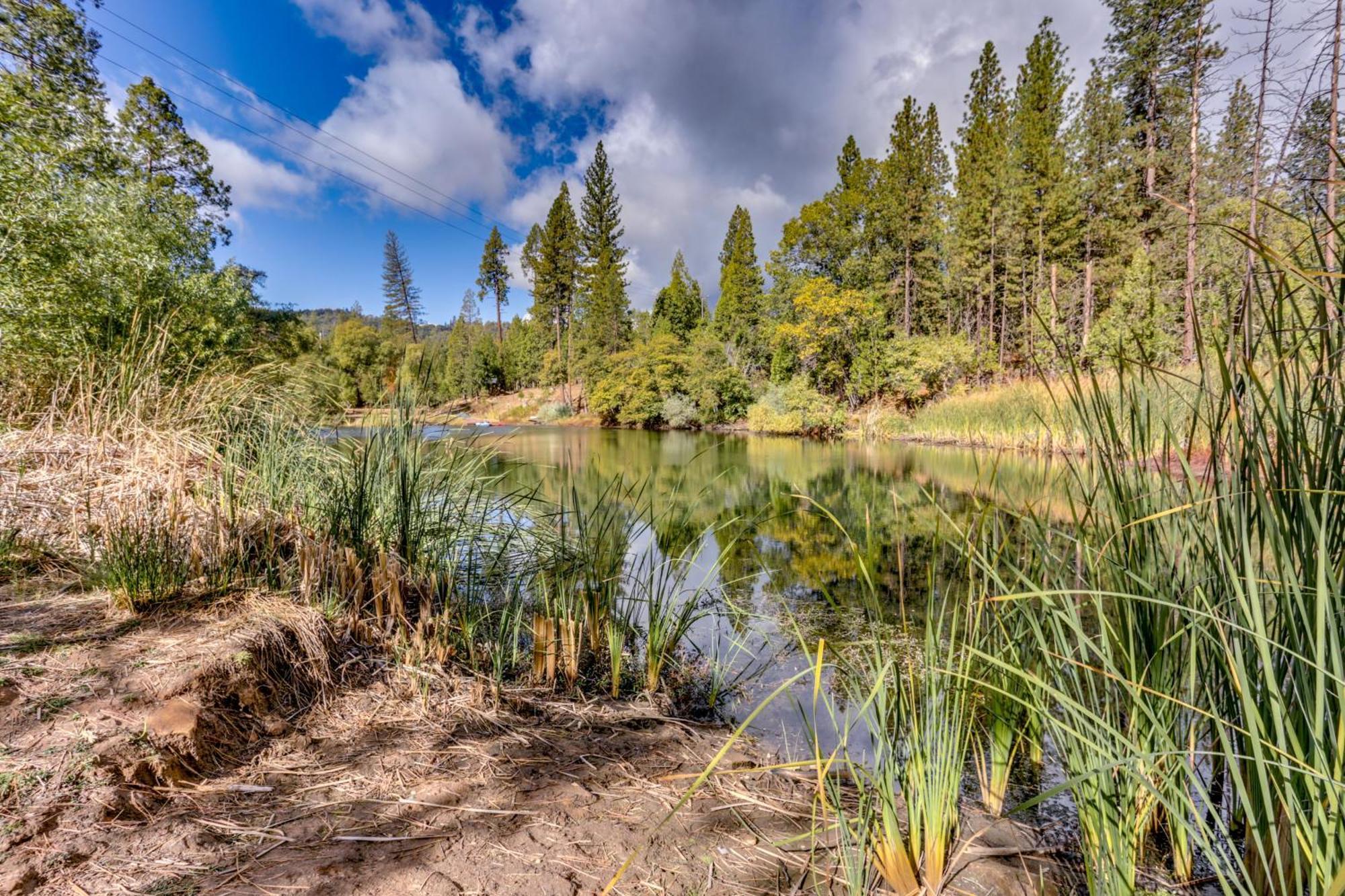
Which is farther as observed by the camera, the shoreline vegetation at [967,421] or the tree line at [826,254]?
the shoreline vegetation at [967,421]

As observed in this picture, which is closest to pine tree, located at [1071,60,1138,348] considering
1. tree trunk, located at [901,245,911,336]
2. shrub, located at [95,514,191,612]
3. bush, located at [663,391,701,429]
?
tree trunk, located at [901,245,911,336]

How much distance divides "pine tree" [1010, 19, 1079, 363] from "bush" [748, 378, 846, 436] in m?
6.70

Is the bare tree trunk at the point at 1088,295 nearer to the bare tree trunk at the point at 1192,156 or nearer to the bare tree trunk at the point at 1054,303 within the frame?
the bare tree trunk at the point at 1054,303

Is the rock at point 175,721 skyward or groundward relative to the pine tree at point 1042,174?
groundward

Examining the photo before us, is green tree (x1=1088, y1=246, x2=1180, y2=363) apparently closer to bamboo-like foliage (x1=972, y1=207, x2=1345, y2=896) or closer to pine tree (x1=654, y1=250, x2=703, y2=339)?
bamboo-like foliage (x1=972, y1=207, x2=1345, y2=896)

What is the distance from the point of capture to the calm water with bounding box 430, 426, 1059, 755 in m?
2.46

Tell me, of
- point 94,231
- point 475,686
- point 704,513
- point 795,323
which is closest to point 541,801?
point 475,686

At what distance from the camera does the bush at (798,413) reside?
19562 millimetres

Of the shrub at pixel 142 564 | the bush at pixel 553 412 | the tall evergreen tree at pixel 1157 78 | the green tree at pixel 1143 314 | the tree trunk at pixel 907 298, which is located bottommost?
the shrub at pixel 142 564

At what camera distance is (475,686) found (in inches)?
78.5

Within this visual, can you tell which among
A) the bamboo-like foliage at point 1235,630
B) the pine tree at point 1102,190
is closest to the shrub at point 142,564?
the bamboo-like foliage at point 1235,630

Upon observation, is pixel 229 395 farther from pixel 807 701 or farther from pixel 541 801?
pixel 807 701

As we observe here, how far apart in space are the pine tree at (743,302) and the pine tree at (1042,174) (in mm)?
10775

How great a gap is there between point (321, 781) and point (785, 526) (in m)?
5.50
